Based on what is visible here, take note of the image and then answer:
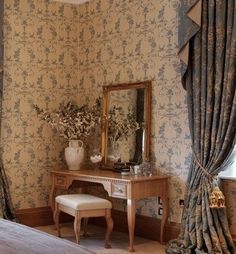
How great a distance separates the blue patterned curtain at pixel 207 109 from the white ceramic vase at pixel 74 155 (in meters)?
1.62

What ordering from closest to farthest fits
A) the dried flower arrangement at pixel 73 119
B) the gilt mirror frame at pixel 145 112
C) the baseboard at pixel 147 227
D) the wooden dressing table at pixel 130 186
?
the wooden dressing table at pixel 130 186 < the baseboard at pixel 147 227 < the gilt mirror frame at pixel 145 112 < the dried flower arrangement at pixel 73 119

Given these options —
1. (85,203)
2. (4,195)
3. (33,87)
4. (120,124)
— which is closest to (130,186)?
(85,203)

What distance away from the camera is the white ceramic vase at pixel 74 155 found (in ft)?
17.8

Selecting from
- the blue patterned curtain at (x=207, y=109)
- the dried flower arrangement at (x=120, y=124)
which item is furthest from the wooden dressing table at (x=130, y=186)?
the dried flower arrangement at (x=120, y=124)

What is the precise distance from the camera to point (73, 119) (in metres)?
5.41

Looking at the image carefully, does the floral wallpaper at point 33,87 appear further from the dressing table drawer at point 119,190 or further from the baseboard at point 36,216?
the dressing table drawer at point 119,190

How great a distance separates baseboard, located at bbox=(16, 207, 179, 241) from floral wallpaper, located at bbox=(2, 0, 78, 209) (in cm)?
10

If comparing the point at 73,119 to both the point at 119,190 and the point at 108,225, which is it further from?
the point at 108,225

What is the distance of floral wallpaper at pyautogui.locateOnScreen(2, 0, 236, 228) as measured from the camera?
15.6ft

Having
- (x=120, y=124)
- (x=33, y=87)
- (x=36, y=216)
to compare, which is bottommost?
(x=36, y=216)

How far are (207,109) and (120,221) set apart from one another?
1.93 metres

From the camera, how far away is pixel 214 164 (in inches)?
162

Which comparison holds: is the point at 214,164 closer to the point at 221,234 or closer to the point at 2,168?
the point at 221,234

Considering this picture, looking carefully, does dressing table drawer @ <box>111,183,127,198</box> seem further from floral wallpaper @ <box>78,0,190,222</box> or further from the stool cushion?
A: floral wallpaper @ <box>78,0,190,222</box>
